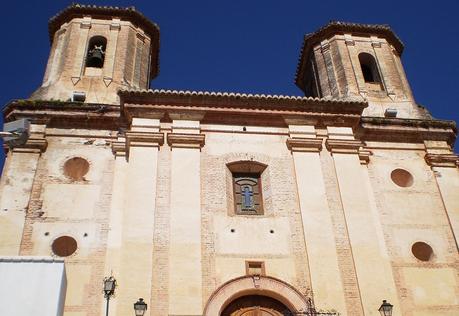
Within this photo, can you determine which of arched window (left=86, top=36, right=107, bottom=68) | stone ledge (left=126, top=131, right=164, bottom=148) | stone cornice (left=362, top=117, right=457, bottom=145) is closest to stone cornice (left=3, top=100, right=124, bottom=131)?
stone ledge (left=126, top=131, right=164, bottom=148)

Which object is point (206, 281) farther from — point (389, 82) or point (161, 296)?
point (389, 82)

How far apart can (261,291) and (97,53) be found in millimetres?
9251

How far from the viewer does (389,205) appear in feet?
48.7

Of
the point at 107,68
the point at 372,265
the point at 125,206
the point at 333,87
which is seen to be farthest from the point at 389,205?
the point at 107,68

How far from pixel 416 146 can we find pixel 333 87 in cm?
351

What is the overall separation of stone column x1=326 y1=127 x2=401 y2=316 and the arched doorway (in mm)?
1759

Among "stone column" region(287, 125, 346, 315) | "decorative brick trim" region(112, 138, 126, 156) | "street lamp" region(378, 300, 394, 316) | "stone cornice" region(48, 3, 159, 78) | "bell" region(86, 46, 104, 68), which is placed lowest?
"street lamp" region(378, 300, 394, 316)

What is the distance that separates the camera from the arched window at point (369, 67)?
752 inches

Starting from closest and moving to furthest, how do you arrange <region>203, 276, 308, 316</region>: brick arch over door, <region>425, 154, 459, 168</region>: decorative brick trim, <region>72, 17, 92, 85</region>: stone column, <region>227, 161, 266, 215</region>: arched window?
<region>203, 276, 308, 316</region>: brick arch over door → <region>227, 161, 266, 215</region>: arched window → <region>425, 154, 459, 168</region>: decorative brick trim → <region>72, 17, 92, 85</region>: stone column

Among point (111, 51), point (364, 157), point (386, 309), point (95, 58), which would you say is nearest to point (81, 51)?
point (95, 58)

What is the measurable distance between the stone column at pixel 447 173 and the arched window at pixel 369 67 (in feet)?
12.1

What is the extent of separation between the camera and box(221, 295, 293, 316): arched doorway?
12.6 m

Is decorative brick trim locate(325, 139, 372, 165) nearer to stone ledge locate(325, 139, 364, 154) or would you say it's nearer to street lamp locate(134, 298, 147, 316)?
stone ledge locate(325, 139, 364, 154)

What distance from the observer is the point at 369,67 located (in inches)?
774
